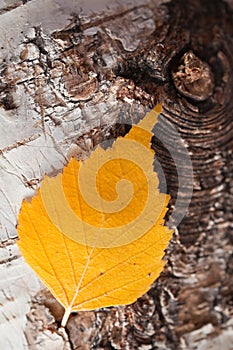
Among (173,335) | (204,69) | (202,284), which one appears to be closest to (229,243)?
(202,284)

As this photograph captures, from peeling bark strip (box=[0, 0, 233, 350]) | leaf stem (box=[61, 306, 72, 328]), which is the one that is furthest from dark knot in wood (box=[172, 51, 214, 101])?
leaf stem (box=[61, 306, 72, 328])

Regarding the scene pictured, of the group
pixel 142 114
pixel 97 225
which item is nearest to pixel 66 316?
pixel 97 225

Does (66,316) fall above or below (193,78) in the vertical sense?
below

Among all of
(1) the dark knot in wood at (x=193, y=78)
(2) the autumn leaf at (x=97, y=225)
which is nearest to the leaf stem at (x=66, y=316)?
(2) the autumn leaf at (x=97, y=225)

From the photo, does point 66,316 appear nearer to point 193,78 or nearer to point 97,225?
point 97,225

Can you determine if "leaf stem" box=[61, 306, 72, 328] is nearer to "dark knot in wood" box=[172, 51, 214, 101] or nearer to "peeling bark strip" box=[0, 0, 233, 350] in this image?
"peeling bark strip" box=[0, 0, 233, 350]
